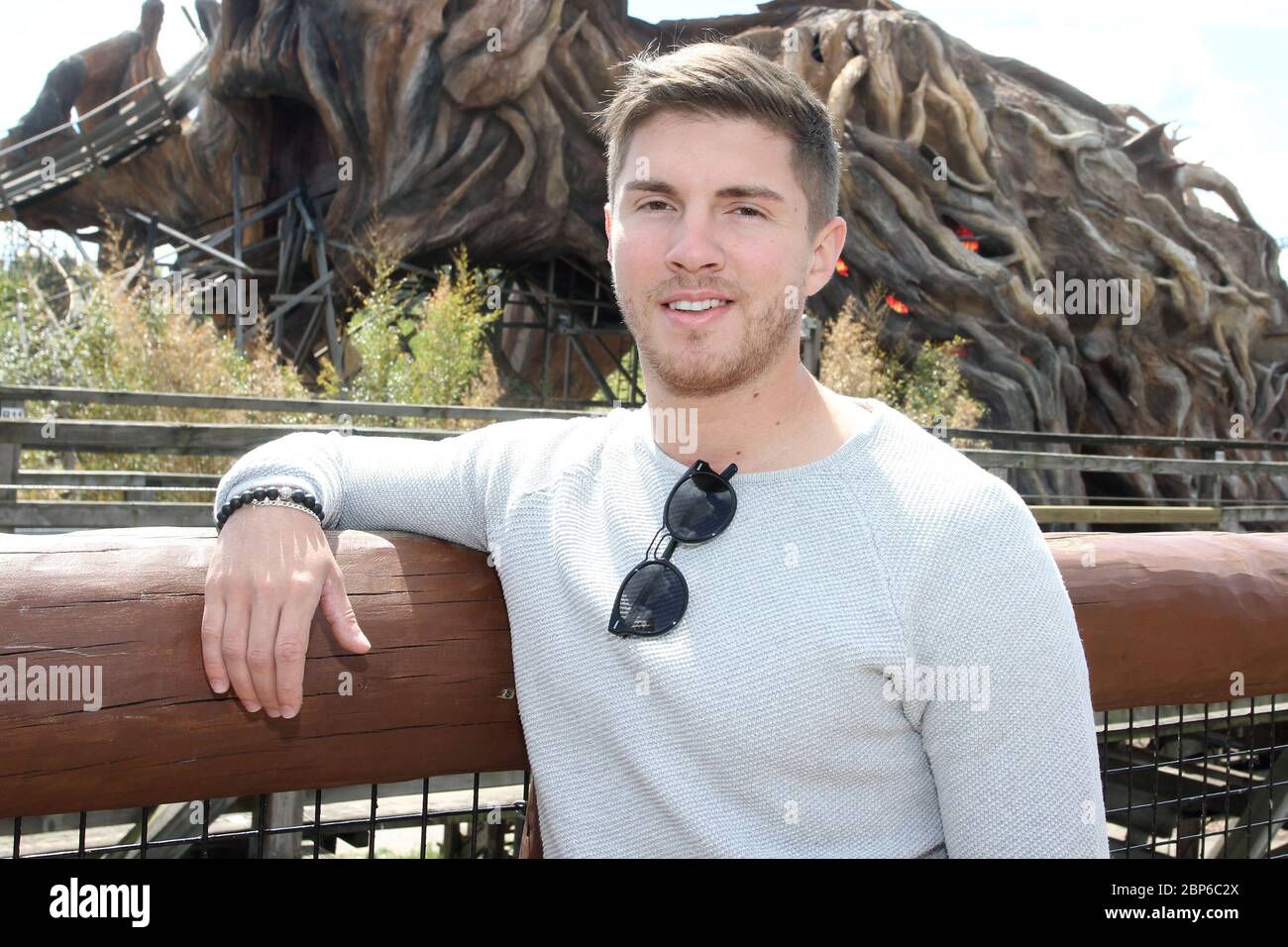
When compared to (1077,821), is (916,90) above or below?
above

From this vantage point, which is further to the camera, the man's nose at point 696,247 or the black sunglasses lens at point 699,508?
the man's nose at point 696,247

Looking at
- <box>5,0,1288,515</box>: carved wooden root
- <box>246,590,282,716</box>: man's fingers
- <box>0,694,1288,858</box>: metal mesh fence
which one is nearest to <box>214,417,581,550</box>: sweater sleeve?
<box>246,590,282,716</box>: man's fingers

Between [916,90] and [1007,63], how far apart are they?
15.8ft

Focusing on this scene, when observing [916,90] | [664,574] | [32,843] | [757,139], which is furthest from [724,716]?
[916,90]

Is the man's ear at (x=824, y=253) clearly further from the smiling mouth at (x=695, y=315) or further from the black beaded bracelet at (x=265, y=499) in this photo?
Result: the black beaded bracelet at (x=265, y=499)

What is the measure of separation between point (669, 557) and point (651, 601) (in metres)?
0.06

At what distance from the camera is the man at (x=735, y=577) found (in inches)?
51.3

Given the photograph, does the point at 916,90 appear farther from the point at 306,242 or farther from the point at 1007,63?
the point at 306,242

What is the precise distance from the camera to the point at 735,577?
139cm

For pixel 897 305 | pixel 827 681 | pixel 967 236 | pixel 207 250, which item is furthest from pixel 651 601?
pixel 967 236

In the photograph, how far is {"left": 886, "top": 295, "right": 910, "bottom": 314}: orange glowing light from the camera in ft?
54.2

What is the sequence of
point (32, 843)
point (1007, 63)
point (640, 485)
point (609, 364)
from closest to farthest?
point (640, 485), point (32, 843), point (1007, 63), point (609, 364)

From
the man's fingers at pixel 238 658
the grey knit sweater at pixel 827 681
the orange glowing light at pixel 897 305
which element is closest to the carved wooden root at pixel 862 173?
the orange glowing light at pixel 897 305

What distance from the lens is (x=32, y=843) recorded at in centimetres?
456
